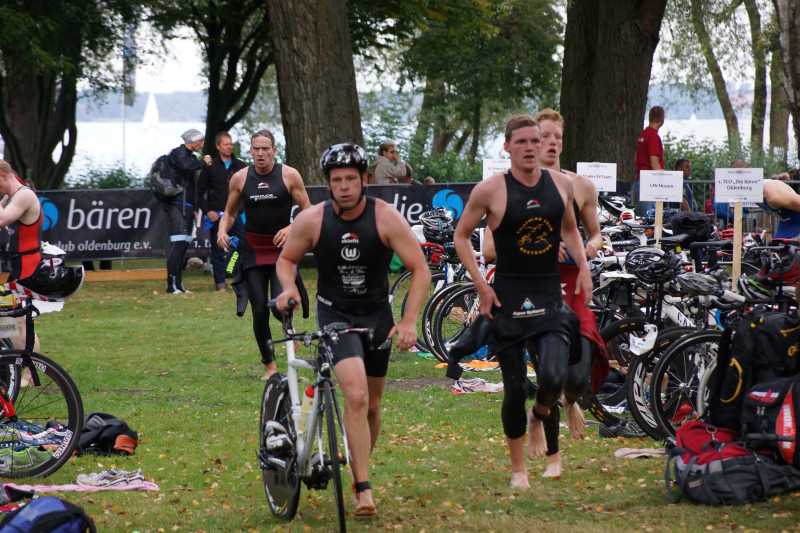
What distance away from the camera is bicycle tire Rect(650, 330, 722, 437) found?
21.7ft

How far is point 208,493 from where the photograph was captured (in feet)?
20.7

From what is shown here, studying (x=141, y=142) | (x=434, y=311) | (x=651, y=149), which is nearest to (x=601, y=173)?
(x=434, y=311)

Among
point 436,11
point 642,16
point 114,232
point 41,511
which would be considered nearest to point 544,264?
point 41,511

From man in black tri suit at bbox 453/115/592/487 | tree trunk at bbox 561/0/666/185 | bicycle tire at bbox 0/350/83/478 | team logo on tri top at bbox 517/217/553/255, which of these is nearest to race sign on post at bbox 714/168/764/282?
man in black tri suit at bbox 453/115/592/487

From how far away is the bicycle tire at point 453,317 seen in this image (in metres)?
10.0

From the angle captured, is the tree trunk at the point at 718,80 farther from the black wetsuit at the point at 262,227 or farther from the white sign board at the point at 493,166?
the black wetsuit at the point at 262,227

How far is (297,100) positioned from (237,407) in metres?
10.9

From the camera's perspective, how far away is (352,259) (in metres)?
5.49

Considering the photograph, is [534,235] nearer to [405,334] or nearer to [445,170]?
[405,334]

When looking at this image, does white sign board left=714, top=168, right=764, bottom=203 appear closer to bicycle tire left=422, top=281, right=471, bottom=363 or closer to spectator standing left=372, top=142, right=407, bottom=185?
bicycle tire left=422, top=281, right=471, bottom=363

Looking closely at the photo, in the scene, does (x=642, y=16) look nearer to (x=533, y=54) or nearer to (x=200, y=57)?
(x=533, y=54)

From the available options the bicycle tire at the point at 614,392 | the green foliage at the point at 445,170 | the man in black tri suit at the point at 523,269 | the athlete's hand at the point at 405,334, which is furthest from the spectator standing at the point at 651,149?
the athlete's hand at the point at 405,334

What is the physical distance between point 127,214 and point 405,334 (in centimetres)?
1359

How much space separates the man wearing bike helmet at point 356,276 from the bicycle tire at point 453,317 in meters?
4.34
